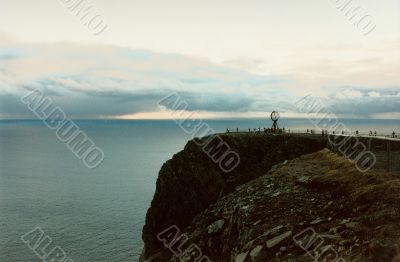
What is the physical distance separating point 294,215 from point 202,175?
2727cm

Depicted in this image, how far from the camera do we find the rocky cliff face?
4500 cm

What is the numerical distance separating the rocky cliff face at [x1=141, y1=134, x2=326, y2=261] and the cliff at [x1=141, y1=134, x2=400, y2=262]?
0.13 metres

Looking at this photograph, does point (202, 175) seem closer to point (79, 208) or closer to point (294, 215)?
point (294, 215)

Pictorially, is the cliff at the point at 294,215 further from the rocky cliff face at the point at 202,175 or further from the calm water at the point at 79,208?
the calm water at the point at 79,208

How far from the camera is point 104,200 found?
93.1 metres

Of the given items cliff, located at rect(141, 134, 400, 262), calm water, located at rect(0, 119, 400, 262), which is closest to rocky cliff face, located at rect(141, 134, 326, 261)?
cliff, located at rect(141, 134, 400, 262)

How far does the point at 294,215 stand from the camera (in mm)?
20000

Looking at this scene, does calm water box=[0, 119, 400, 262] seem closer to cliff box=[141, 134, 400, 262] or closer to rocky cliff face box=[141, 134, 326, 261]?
rocky cliff face box=[141, 134, 326, 261]

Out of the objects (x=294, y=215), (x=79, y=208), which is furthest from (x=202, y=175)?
(x=79, y=208)

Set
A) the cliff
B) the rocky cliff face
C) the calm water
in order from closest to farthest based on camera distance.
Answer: the cliff
the rocky cliff face
the calm water

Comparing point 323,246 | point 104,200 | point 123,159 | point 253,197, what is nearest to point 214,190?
point 253,197

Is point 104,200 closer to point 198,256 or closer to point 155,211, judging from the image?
point 155,211

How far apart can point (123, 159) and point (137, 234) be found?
12508 cm

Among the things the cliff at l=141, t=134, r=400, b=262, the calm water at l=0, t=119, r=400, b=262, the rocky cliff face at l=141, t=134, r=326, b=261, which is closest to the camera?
the cliff at l=141, t=134, r=400, b=262
